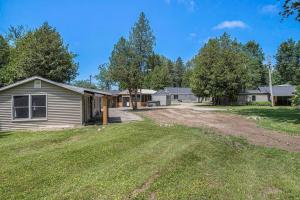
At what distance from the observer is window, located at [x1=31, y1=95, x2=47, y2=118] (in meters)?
14.4

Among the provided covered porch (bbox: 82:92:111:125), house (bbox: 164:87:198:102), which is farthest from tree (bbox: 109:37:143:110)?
house (bbox: 164:87:198:102)

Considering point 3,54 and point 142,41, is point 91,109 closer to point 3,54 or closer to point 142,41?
point 142,41

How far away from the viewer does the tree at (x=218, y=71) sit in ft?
136

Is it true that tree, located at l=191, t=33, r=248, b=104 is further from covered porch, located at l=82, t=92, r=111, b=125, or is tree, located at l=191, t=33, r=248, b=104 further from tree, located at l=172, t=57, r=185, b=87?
tree, located at l=172, t=57, r=185, b=87

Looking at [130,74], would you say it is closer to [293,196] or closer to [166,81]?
[293,196]

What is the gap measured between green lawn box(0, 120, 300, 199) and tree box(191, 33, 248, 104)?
34.1 m

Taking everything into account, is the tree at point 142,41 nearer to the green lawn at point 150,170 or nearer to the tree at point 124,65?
the tree at point 124,65

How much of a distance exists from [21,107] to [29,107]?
1.51ft

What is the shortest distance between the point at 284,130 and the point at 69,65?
2836cm

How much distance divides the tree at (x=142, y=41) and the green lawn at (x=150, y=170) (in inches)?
964

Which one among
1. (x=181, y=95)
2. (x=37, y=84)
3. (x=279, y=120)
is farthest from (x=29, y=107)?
(x=181, y=95)

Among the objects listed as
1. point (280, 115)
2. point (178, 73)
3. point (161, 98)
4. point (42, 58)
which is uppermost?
point (178, 73)

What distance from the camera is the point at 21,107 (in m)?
14.3

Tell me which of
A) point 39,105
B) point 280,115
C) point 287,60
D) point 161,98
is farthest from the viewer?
point 287,60
